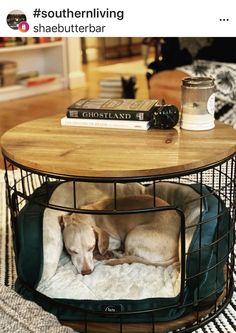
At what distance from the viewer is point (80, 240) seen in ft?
4.87

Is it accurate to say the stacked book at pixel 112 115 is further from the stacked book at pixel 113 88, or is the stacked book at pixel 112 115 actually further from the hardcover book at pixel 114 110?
the stacked book at pixel 113 88

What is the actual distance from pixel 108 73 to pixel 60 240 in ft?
14.8

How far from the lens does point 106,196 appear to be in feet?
5.59

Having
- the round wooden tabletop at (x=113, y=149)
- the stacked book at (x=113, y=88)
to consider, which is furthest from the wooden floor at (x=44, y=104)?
the round wooden tabletop at (x=113, y=149)

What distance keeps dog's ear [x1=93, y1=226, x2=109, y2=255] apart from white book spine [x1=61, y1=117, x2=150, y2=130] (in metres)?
0.30

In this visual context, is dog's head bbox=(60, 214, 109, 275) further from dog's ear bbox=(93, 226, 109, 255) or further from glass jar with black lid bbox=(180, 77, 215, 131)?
glass jar with black lid bbox=(180, 77, 215, 131)

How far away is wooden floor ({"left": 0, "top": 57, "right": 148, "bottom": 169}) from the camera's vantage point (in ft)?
12.8

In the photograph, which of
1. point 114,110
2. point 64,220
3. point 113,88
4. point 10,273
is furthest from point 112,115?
point 113,88

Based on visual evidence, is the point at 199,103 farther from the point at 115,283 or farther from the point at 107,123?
the point at 115,283
